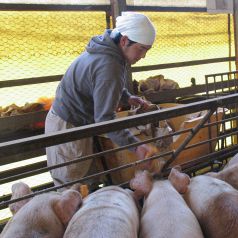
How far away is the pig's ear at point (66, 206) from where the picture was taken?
1.20 m

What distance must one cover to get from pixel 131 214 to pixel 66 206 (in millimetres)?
216

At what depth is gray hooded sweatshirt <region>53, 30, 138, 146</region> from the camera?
2.17 m

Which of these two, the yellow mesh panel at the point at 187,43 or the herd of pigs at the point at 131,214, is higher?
the yellow mesh panel at the point at 187,43

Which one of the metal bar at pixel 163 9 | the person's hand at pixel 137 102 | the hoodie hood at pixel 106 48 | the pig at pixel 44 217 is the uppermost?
the metal bar at pixel 163 9

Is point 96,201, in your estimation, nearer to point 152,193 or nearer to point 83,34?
point 152,193

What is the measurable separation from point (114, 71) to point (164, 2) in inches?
104

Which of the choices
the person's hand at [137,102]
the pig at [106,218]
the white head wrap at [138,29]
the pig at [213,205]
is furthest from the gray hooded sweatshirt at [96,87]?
the pig at [106,218]

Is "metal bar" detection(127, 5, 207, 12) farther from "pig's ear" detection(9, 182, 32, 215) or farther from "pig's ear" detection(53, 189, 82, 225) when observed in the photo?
"pig's ear" detection(53, 189, 82, 225)

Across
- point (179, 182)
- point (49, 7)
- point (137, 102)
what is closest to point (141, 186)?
point (179, 182)

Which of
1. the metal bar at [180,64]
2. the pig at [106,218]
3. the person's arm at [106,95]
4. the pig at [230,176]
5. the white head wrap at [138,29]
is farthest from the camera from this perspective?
the metal bar at [180,64]

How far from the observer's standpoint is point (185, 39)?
4883 millimetres

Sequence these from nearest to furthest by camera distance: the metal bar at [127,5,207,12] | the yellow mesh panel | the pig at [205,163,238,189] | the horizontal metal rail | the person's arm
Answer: the pig at [205,163,238,189] → the person's arm → the horizontal metal rail → the metal bar at [127,5,207,12] → the yellow mesh panel

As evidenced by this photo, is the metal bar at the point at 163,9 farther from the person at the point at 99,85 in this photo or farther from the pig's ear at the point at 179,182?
the pig's ear at the point at 179,182

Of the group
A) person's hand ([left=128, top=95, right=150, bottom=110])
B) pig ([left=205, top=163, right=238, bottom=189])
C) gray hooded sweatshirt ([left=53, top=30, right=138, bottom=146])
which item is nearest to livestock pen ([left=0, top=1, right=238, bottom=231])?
person's hand ([left=128, top=95, right=150, bottom=110])
